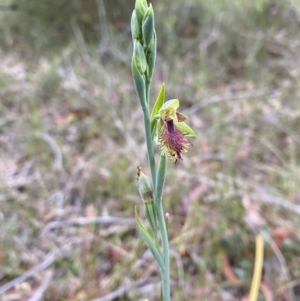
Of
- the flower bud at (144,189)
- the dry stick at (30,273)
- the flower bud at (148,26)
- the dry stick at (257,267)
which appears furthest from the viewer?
the dry stick at (30,273)

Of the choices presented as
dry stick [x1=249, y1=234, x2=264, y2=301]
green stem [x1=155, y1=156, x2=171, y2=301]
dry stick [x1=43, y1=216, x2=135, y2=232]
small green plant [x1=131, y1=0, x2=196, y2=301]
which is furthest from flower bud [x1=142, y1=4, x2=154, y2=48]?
dry stick [x1=43, y1=216, x2=135, y2=232]

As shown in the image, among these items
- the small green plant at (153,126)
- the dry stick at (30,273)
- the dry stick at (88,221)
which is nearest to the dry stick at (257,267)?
the dry stick at (88,221)

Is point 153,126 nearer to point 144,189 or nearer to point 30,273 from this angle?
point 144,189

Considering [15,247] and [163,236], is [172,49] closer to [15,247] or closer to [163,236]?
[15,247]

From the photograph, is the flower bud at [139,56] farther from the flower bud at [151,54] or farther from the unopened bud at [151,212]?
the unopened bud at [151,212]

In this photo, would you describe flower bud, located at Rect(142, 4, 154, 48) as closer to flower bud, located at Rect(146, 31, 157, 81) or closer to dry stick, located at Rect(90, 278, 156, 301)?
flower bud, located at Rect(146, 31, 157, 81)

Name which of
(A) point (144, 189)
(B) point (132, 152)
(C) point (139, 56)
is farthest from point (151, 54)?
(B) point (132, 152)
